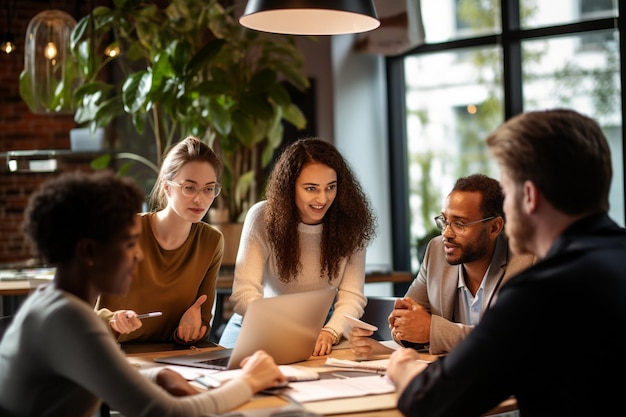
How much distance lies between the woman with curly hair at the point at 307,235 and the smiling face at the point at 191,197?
262mm

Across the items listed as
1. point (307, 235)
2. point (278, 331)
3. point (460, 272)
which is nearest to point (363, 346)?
point (278, 331)

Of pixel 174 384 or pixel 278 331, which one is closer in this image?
pixel 174 384

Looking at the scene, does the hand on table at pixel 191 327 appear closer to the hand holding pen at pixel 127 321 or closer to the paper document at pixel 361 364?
the hand holding pen at pixel 127 321

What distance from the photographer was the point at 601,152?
1771mm

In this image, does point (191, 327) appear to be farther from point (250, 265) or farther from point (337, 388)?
point (337, 388)

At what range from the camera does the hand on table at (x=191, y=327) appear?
2.79 m

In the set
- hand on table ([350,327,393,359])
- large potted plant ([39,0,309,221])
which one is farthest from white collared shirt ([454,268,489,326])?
large potted plant ([39,0,309,221])

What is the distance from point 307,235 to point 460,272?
0.63 metres

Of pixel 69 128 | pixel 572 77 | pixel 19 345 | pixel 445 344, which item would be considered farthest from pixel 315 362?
pixel 69 128

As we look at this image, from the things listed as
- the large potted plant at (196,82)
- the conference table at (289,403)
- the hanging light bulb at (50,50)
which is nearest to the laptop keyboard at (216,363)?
the conference table at (289,403)

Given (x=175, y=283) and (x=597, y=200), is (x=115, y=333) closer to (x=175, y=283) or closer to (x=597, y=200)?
(x=175, y=283)

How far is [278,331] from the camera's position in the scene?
7.91 ft

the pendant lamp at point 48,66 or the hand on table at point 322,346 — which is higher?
the pendant lamp at point 48,66

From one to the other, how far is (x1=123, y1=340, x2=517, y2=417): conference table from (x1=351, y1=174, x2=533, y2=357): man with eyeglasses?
8 cm
